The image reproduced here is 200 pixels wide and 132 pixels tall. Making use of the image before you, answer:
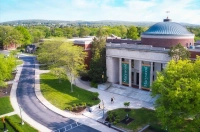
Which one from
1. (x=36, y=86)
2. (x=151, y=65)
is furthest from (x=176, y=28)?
(x=36, y=86)

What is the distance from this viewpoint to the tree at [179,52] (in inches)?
1668

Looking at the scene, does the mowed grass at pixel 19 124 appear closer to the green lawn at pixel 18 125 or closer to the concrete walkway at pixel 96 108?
the green lawn at pixel 18 125

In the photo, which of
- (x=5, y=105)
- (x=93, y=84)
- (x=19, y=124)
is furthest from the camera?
(x=93, y=84)

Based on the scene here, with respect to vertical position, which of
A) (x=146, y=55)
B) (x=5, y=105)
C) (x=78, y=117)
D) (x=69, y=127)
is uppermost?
(x=146, y=55)

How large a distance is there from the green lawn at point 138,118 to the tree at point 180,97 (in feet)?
27.3

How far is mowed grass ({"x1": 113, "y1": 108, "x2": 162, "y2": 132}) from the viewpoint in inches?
1400

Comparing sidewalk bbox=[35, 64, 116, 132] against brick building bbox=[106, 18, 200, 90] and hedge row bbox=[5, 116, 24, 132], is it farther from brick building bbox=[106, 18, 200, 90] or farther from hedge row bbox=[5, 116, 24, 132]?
brick building bbox=[106, 18, 200, 90]

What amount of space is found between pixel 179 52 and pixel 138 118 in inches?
626

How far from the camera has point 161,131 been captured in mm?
32969

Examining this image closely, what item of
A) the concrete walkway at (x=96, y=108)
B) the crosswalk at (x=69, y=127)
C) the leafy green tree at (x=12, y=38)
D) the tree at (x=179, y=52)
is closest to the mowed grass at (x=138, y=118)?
the concrete walkway at (x=96, y=108)

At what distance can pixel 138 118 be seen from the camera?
38.5 metres

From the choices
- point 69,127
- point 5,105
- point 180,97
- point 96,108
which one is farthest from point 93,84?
point 180,97

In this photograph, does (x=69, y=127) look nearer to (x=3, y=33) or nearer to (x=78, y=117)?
(x=78, y=117)

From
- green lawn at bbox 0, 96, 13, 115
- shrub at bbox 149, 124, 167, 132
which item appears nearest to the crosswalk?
shrub at bbox 149, 124, 167, 132
